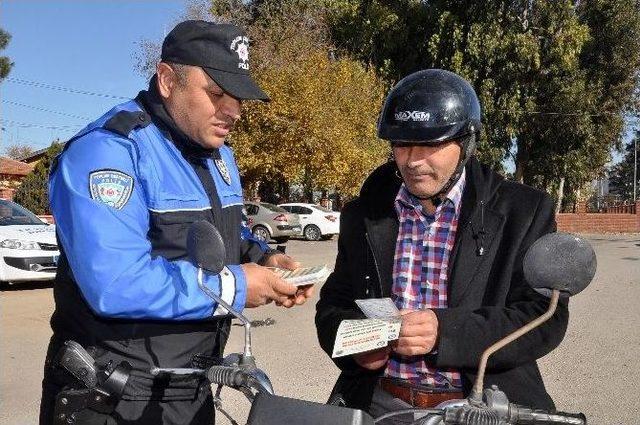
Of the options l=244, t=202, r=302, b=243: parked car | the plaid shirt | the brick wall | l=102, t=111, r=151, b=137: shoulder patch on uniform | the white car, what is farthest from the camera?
the brick wall

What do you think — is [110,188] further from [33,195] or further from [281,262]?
[33,195]

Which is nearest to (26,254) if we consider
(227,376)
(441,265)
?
(441,265)

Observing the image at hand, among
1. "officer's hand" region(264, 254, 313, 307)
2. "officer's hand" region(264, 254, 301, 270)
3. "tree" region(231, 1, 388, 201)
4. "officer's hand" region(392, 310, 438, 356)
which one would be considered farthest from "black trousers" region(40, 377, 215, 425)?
"tree" region(231, 1, 388, 201)

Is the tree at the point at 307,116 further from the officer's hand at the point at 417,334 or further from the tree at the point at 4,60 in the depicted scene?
the officer's hand at the point at 417,334

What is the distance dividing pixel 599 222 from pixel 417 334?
3471 centimetres

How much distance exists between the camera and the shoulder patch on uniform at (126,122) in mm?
2289

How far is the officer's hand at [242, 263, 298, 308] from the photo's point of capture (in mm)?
2209

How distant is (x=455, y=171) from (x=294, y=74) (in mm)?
24825

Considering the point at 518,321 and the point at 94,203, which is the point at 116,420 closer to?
the point at 94,203

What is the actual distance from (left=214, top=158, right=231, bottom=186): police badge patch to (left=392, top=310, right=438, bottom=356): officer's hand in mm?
995

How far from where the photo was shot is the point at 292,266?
2.73m

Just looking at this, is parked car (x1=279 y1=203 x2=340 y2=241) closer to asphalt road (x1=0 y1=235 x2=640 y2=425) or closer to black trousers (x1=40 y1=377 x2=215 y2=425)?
asphalt road (x1=0 y1=235 x2=640 y2=425)


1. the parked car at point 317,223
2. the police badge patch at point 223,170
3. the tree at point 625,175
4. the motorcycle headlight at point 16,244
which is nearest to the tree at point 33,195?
the parked car at point 317,223

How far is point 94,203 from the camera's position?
2102mm
